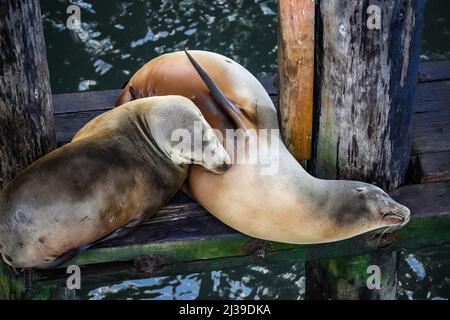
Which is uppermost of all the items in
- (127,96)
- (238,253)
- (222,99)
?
(222,99)

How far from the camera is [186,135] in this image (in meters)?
3.97

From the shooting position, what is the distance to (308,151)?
13.9 ft

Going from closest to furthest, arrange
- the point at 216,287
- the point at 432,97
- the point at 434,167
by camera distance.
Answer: the point at 434,167 < the point at 432,97 < the point at 216,287

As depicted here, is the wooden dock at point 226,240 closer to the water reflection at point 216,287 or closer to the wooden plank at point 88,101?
the wooden plank at point 88,101

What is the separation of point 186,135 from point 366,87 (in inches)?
35.8

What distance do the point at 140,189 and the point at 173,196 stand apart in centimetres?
31

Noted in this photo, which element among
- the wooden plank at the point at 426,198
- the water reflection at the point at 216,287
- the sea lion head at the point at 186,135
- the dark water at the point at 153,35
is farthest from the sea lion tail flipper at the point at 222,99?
the dark water at the point at 153,35

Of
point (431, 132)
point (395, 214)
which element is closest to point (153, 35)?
point (431, 132)

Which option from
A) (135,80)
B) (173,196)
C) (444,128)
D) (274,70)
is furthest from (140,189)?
(274,70)

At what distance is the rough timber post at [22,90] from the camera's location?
369 cm

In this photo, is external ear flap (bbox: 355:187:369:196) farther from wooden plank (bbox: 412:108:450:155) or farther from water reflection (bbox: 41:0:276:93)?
water reflection (bbox: 41:0:276:93)

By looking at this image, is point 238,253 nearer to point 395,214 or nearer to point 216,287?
point 395,214

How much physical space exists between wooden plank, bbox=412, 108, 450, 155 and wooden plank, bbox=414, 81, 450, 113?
5 centimetres

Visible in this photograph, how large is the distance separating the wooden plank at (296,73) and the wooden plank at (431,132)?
0.67 metres
